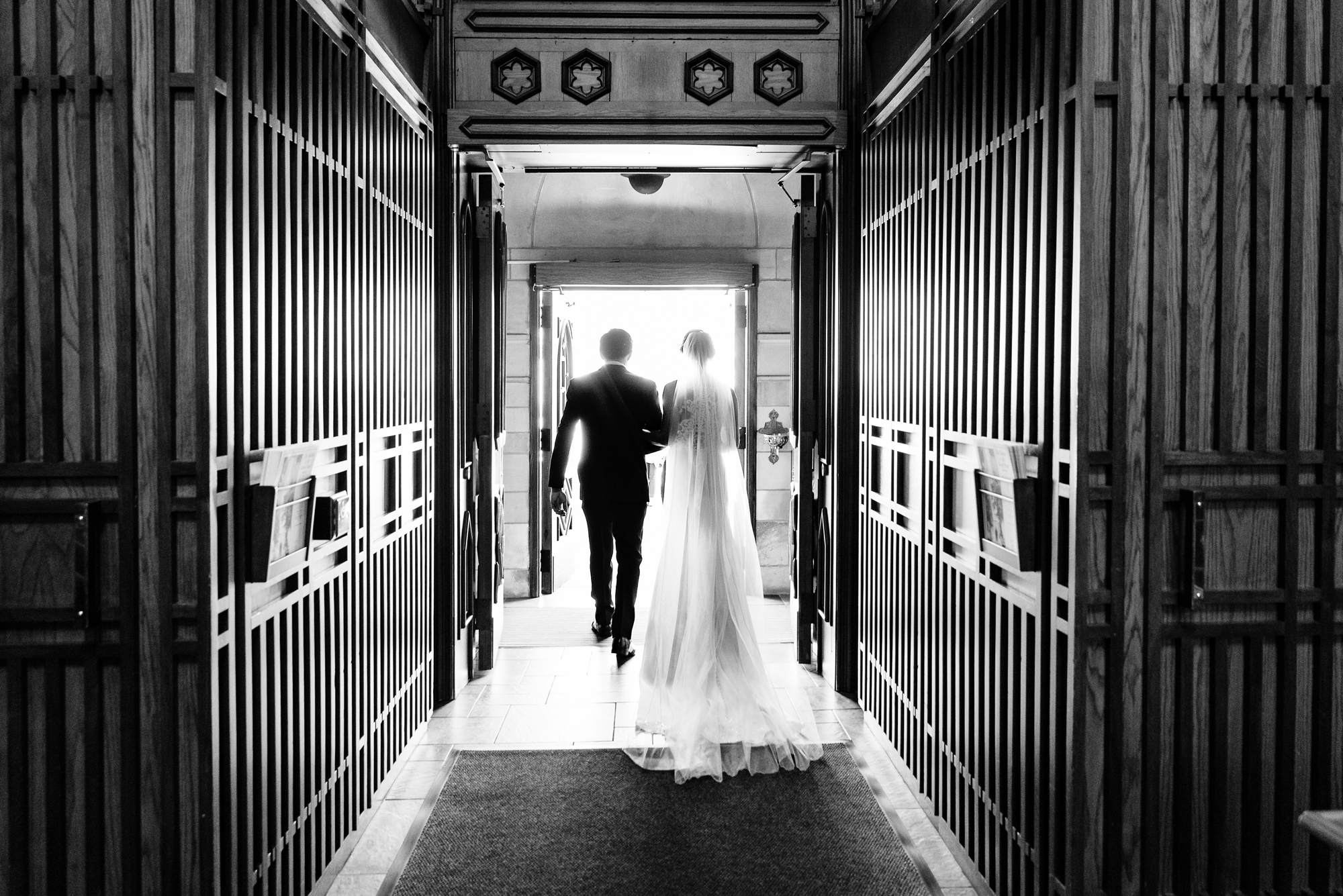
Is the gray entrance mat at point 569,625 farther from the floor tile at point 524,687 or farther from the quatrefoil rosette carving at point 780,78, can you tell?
A: the quatrefoil rosette carving at point 780,78

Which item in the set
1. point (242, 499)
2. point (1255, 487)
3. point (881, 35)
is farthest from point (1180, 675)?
point (881, 35)

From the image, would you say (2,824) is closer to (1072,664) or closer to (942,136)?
(1072,664)

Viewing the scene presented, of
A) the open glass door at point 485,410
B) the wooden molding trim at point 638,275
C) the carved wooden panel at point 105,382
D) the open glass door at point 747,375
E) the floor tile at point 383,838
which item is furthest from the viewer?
the open glass door at point 747,375

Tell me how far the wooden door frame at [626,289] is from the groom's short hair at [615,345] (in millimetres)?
1853

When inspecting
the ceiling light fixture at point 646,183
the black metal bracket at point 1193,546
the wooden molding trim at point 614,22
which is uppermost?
the wooden molding trim at point 614,22

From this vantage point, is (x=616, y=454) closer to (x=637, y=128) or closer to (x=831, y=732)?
(x=637, y=128)

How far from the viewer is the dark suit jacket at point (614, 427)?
5.23 metres

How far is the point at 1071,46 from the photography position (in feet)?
7.34

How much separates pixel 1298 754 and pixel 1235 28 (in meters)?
1.66

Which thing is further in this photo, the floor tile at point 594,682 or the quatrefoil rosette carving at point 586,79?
the floor tile at point 594,682

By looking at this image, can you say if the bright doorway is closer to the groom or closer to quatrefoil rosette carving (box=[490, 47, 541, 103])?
the groom

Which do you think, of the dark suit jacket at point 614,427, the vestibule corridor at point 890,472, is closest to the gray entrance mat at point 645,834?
the vestibule corridor at point 890,472

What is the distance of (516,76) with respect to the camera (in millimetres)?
4336

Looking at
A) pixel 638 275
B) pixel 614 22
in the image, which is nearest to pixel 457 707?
pixel 614 22
